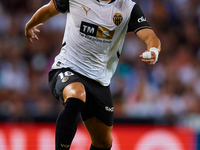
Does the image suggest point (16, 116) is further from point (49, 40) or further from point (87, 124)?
point (87, 124)

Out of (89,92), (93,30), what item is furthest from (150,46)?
(89,92)

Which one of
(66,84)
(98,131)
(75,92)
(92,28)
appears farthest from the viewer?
(98,131)

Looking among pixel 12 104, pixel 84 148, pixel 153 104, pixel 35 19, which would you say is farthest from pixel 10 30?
pixel 35 19

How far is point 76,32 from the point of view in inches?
162

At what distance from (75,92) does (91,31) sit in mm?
778

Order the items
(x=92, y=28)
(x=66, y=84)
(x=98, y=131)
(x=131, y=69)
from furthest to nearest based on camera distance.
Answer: (x=131, y=69) < (x=98, y=131) < (x=92, y=28) < (x=66, y=84)

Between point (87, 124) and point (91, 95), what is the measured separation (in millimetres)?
469

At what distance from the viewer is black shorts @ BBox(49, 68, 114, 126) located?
3.86 meters

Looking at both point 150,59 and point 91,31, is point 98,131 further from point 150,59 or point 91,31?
point 150,59

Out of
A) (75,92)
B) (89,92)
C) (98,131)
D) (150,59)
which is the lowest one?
(98,131)

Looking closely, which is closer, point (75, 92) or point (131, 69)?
point (75, 92)

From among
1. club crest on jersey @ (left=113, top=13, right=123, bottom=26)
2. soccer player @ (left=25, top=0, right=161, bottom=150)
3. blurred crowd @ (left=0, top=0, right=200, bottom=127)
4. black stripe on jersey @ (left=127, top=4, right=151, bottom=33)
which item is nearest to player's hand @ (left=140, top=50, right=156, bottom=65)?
soccer player @ (left=25, top=0, right=161, bottom=150)

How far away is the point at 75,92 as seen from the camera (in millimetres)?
3602

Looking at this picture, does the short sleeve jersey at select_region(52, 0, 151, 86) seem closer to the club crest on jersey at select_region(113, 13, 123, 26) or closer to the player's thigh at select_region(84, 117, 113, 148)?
the club crest on jersey at select_region(113, 13, 123, 26)
